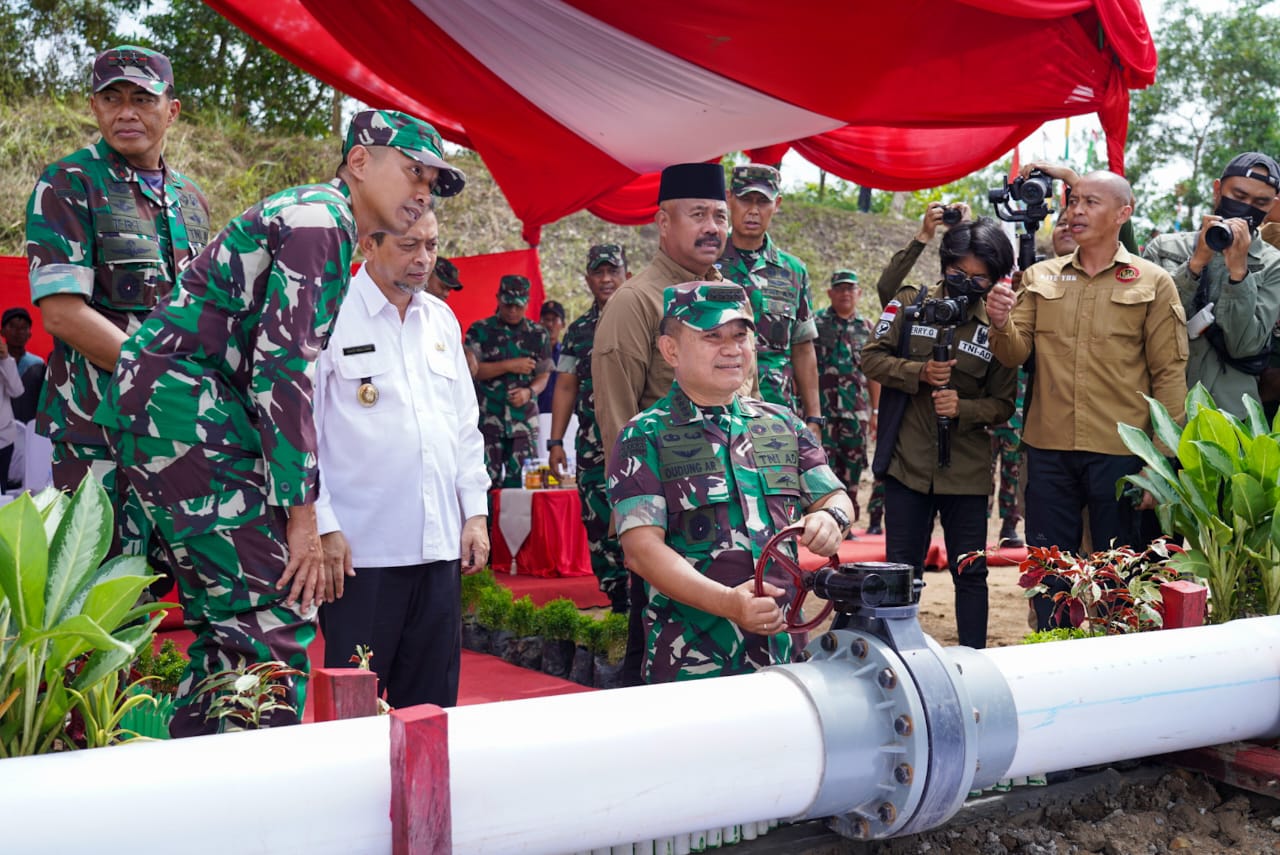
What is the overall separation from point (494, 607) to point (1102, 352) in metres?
2.44

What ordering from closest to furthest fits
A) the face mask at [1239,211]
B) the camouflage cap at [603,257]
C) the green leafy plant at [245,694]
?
1. the green leafy plant at [245,694]
2. the face mask at [1239,211]
3. the camouflage cap at [603,257]

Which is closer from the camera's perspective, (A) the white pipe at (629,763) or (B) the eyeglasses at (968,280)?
(A) the white pipe at (629,763)

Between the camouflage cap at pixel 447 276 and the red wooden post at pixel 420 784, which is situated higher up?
the camouflage cap at pixel 447 276

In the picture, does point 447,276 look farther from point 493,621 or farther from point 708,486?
point 708,486

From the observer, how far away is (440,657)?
7.95ft

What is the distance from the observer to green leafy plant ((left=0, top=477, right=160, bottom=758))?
1147 mm

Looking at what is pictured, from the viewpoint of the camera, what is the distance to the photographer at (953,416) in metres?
3.61

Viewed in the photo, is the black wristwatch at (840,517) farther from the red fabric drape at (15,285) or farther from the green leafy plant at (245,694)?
the red fabric drape at (15,285)

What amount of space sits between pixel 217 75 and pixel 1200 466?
14.2 meters

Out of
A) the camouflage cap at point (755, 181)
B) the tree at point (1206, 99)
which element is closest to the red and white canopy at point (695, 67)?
the camouflage cap at point (755, 181)

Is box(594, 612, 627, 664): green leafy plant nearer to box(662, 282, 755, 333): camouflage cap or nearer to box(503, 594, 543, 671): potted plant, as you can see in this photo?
box(503, 594, 543, 671): potted plant

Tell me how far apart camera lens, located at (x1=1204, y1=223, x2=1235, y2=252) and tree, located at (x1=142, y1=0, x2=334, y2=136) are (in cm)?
1244

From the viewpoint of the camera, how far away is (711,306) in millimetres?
2234

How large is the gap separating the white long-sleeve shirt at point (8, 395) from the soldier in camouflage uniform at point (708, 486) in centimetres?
524
